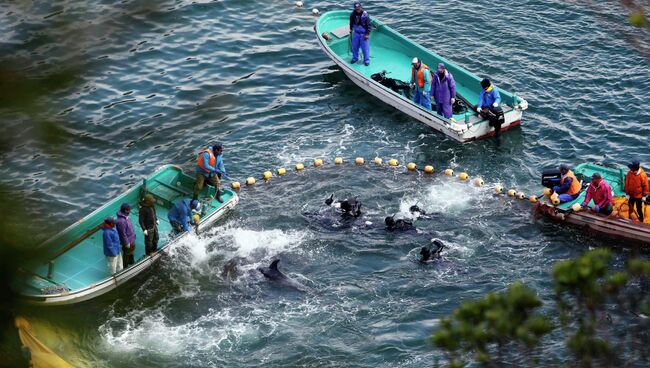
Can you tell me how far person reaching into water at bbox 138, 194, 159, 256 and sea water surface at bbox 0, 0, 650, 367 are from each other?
0.82m

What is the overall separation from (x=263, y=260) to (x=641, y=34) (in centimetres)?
1432

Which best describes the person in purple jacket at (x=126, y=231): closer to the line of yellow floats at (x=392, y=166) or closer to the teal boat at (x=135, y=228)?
the teal boat at (x=135, y=228)

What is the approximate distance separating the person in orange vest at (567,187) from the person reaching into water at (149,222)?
32.5ft

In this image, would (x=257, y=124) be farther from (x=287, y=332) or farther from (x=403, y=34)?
(x=287, y=332)

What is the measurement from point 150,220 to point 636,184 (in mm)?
11228

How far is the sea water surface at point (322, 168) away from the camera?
17.9 meters

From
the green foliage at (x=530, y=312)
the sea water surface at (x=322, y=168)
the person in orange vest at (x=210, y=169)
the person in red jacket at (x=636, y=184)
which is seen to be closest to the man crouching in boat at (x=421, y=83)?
the sea water surface at (x=322, y=168)

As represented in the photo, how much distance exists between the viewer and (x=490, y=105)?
2403 centimetres

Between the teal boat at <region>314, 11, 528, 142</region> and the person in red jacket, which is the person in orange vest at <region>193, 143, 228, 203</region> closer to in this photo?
the teal boat at <region>314, 11, 528, 142</region>

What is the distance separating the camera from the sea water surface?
17938mm

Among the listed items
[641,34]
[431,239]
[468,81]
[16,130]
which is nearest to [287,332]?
[431,239]

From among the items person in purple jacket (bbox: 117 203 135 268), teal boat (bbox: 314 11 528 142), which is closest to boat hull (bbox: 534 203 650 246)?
teal boat (bbox: 314 11 528 142)

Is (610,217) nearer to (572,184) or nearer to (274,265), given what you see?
(572,184)

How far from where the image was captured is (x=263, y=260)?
66.2 feet
